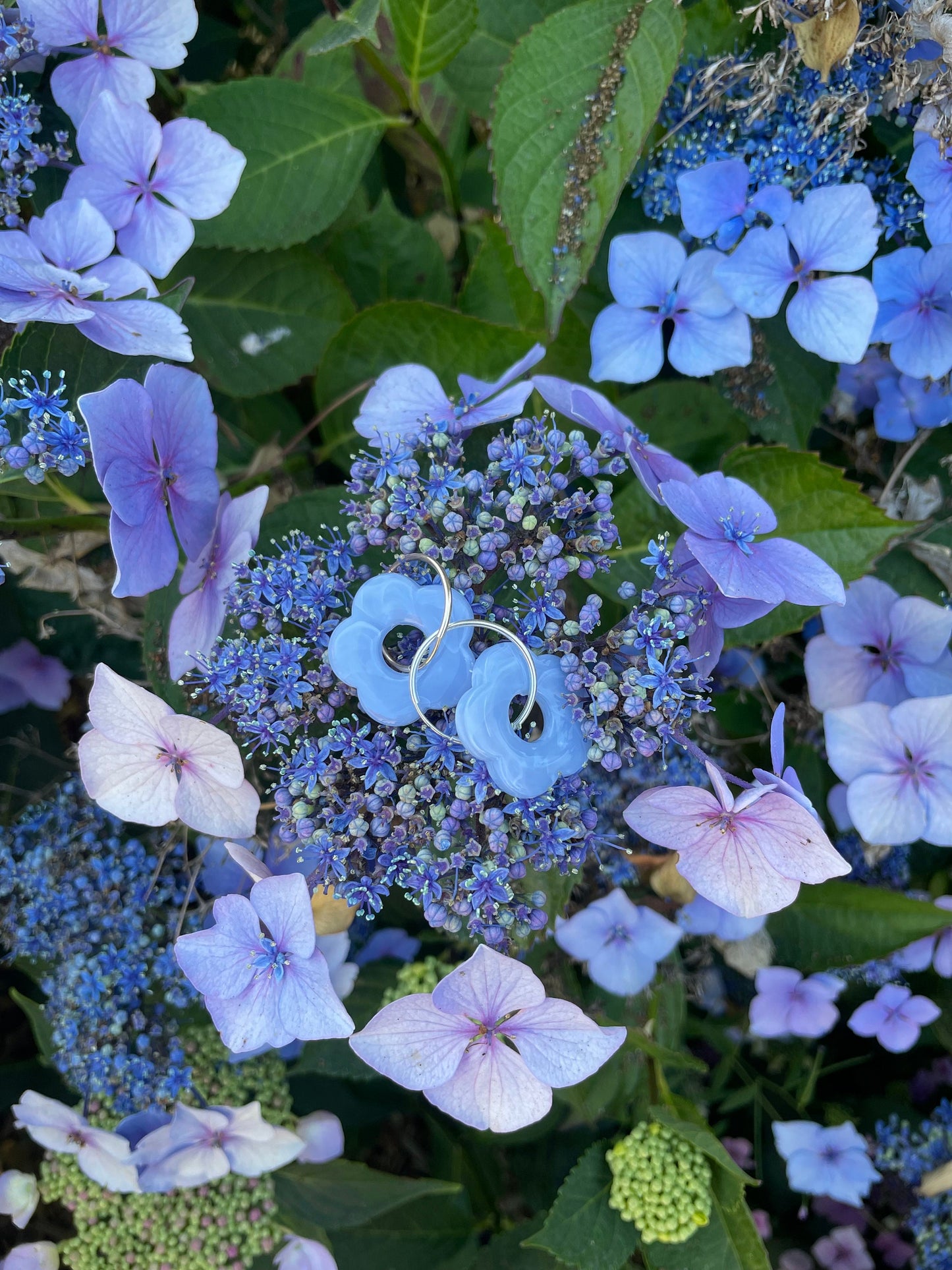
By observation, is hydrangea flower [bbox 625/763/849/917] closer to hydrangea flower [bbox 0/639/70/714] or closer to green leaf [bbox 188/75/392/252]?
green leaf [bbox 188/75/392/252]

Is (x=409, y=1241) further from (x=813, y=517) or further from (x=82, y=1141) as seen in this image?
(x=813, y=517)

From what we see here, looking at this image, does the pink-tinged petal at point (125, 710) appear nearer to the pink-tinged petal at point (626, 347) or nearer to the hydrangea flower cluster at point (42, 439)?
the hydrangea flower cluster at point (42, 439)

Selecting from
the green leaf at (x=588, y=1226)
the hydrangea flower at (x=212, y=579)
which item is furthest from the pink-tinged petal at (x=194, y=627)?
the green leaf at (x=588, y=1226)

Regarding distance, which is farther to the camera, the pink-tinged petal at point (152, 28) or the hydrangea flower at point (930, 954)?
the hydrangea flower at point (930, 954)

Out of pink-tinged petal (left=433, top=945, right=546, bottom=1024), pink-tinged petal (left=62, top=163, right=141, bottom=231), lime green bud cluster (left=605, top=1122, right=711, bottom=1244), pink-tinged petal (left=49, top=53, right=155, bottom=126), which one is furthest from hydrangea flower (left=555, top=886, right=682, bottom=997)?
pink-tinged petal (left=49, top=53, right=155, bottom=126)

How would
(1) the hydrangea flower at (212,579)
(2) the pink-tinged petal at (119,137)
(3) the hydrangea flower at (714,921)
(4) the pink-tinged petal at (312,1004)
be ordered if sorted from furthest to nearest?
(3) the hydrangea flower at (714,921) → (2) the pink-tinged petal at (119,137) → (1) the hydrangea flower at (212,579) → (4) the pink-tinged petal at (312,1004)

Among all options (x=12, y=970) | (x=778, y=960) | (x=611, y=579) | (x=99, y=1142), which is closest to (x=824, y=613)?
(x=611, y=579)
